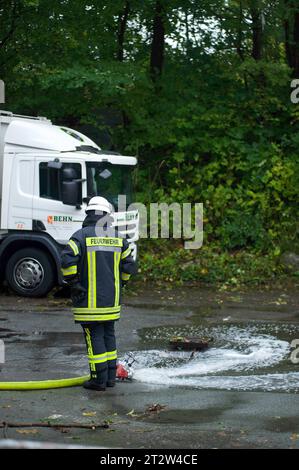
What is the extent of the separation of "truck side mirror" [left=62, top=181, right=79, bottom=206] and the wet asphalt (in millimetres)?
2576

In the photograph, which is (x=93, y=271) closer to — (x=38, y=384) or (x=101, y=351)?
(x=101, y=351)

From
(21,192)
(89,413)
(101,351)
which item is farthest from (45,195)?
(89,413)

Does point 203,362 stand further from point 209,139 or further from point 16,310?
point 209,139

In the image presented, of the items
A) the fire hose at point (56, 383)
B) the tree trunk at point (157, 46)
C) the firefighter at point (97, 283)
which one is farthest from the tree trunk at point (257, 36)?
the fire hose at point (56, 383)

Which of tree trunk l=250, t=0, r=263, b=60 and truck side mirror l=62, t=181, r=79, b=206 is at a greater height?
tree trunk l=250, t=0, r=263, b=60

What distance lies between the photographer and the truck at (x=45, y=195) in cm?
1506

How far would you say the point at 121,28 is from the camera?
826 inches

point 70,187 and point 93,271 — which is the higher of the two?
point 70,187

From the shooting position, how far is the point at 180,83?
2108 centimetres

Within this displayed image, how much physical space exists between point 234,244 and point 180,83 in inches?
181

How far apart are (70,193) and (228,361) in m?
5.64

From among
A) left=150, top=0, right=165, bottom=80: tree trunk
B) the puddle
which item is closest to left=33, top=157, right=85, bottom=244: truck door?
the puddle

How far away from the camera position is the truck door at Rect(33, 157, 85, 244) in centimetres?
1508

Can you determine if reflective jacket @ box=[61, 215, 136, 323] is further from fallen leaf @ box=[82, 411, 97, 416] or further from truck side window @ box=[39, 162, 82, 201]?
truck side window @ box=[39, 162, 82, 201]
